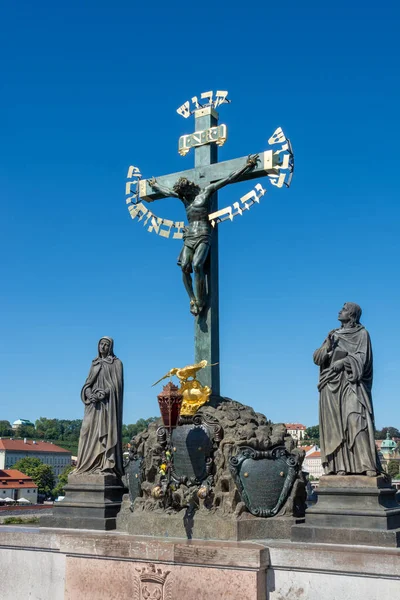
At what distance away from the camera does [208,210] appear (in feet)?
46.6

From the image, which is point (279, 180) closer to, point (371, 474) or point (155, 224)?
point (155, 224)

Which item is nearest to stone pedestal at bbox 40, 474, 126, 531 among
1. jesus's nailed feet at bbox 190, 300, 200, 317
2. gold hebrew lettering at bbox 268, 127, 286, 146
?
jesus's nailed feet at bbox 190, 300, 200, 317

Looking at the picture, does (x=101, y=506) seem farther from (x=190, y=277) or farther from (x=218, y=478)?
(x=190, y=277)

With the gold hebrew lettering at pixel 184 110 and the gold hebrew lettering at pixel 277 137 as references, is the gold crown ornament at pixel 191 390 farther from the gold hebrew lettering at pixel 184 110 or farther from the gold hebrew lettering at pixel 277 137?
the gold hebrew lettering at pixel 184 110

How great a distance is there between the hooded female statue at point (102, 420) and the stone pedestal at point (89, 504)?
246 millimetres

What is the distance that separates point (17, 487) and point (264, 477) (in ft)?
213

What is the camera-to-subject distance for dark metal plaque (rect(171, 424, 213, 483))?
11773mm

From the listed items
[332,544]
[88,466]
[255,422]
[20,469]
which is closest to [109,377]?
[88,466]

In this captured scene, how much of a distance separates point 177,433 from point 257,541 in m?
2.34

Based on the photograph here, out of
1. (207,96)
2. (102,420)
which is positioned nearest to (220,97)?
(207,96)

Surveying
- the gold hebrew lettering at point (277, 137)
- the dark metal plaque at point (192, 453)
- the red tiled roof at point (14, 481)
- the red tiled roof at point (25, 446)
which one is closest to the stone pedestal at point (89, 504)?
the dark metal plaque at point (192, 453)

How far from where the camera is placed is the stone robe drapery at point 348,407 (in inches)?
406

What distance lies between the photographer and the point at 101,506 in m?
12.5

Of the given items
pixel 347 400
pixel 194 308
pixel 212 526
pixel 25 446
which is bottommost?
pixel 212 526
